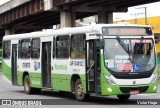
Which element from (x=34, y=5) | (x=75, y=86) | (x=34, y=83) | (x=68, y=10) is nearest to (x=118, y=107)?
(x=75, y=86)

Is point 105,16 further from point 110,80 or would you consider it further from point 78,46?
point 110,80

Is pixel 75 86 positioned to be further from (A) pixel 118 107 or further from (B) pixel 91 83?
(A) pixel 118 107

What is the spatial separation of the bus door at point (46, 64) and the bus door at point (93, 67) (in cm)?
369

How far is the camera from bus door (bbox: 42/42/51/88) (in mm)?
20000

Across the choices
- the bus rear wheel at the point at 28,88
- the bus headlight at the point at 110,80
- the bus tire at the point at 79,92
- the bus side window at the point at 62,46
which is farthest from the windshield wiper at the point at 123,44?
the bus rear wheel at the point at 28,88

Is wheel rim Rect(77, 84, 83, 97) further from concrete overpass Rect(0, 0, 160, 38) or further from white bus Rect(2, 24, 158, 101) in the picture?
concrete overpass Rect(0, 0, 160, 38)

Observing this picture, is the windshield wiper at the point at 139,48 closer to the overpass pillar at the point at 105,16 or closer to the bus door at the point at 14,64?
the bus door at the point at 14,64

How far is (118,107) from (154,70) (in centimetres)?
214

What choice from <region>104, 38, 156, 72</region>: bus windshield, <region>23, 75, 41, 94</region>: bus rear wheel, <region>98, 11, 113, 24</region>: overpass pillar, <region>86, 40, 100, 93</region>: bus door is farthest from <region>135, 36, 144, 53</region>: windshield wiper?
<region>98, 11, 113, 24</region>: overpass pillar

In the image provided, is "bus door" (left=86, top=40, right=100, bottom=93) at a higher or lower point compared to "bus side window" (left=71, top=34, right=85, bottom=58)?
lower

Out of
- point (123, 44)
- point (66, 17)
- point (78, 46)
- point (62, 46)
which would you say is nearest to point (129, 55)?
point (123, 44)

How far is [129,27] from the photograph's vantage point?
16438 millimetres

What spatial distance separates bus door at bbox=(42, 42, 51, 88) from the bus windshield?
4569 mm

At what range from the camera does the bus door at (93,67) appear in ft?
52.7
